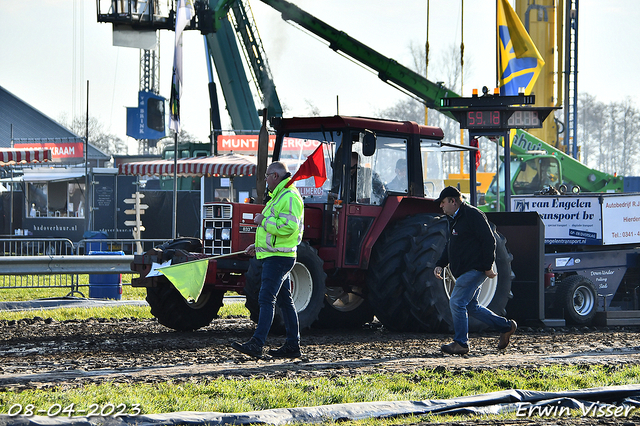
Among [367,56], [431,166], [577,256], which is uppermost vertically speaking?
[367,56]

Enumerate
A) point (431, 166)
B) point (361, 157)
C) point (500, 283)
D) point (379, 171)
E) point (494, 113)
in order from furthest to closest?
point (494, 113) < point (431, 166) < point (500, 283) < point (379, 171) < point (361, 157)

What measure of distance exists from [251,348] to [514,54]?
12357mm

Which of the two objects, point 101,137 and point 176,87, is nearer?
point 176,87

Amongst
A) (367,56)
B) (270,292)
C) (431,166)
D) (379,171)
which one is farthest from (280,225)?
(367,56)

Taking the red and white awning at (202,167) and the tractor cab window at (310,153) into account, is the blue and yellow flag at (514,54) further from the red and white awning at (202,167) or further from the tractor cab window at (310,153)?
the red and white awning at (202,167)

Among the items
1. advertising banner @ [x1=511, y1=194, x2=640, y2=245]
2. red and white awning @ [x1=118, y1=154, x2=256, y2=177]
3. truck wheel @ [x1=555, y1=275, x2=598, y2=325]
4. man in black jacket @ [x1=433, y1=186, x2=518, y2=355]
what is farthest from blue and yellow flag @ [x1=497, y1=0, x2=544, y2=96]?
man in black jacket @ [x1=433, y1=186, x2=518, y2=355]

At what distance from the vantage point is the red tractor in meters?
10.1

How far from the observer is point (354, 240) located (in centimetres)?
1061

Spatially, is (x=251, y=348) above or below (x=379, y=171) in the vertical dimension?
below

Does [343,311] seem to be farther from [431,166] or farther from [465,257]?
[465,257]

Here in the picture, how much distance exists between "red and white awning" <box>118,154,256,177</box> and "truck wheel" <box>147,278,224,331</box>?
14915 millimetres

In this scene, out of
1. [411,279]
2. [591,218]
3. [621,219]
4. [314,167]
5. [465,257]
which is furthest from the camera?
[621,219]

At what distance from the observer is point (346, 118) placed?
10.5 m

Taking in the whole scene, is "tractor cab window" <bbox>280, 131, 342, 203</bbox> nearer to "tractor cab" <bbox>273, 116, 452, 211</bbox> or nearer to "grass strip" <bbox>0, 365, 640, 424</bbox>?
"tractor cab" <bbox>273, 116, 452, 211</bbox>
